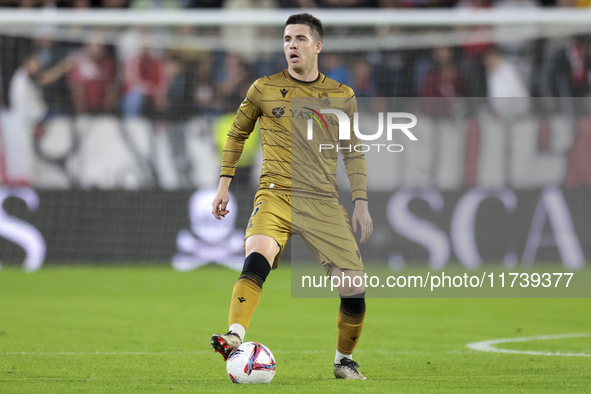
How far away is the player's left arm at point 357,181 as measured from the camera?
5.18 meters

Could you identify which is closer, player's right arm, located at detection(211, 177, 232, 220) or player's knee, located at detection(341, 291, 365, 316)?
player's right arm, located at detection(211, 177, 232, 220)

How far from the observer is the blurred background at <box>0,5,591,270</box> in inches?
522

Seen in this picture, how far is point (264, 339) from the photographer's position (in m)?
7.22

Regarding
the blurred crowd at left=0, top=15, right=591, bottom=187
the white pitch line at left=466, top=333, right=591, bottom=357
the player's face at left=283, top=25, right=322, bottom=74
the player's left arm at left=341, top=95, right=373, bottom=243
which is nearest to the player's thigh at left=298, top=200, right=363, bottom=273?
the player's left arm at left=341, top=95, right=373, bottom=243

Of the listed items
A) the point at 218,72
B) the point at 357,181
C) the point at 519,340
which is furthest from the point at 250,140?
the point at 357,181

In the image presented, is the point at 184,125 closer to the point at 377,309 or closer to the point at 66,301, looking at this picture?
the point at 66,301

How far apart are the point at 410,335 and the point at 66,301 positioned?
4.51m

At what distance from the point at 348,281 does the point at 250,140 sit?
9.05 metres

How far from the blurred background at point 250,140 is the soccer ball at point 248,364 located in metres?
8.42

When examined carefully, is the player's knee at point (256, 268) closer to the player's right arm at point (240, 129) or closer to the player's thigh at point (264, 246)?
the player's thigh at point (264, 246)

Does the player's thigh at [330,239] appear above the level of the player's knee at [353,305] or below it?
above

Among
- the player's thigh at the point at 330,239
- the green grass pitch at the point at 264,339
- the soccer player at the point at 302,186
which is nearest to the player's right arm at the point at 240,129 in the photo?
the soccer player at the point at 302,186

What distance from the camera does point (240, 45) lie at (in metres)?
14.8

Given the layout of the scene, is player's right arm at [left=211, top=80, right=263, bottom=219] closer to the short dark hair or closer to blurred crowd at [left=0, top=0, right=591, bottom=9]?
the short dark hair
